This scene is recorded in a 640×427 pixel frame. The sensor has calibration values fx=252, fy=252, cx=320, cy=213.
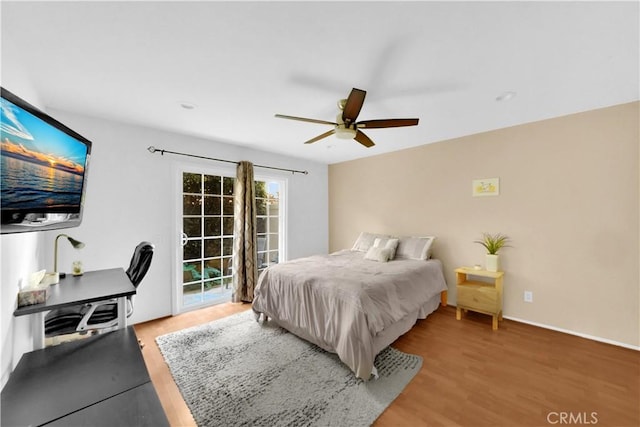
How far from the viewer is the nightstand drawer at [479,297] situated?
2.89 m

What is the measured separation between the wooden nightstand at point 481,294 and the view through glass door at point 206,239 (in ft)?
10.7

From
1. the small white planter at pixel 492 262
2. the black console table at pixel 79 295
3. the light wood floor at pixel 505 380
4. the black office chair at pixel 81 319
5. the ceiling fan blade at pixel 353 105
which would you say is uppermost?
the ceiling fan blade at pixel 353 105

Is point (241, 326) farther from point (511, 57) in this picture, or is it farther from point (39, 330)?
point (511, 57)

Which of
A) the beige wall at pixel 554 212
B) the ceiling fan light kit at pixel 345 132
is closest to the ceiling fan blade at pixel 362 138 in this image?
the ceiling fan light kit at pixel 345 132

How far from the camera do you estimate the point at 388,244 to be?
3.69 m

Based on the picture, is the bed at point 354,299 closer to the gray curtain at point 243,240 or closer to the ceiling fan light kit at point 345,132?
the gray curtain at point 243,240

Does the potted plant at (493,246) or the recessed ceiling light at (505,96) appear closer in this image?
the recessed ceiling light at (505,96)

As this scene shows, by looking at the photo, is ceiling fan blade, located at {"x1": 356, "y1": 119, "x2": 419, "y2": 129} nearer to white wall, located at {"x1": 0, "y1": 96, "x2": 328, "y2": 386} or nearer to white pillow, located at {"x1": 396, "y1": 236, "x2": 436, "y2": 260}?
white pillow, located at {"x1": 396, "y1": 236, "x2": 436, "y2": 260}

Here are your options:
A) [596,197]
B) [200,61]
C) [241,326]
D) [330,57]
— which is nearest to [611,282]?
[596,197]

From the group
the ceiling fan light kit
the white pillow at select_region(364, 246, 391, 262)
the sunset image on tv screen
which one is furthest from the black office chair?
the white pillow at select_region(364, 246, 391, 262)

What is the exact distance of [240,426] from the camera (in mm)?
1581

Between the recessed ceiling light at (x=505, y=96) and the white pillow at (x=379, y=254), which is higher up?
the recessed ceiling light at (x=505, y=96)

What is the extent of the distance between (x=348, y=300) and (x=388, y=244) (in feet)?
5.67

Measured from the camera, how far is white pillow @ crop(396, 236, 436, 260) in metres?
3.55
